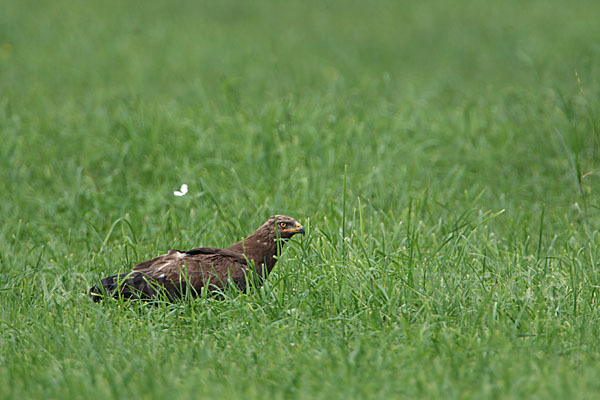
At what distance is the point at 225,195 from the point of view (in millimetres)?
6324

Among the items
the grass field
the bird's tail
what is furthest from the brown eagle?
the grass field

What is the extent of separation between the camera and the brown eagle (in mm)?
4441

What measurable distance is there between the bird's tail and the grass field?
0.09 m

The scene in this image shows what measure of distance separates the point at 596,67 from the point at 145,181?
6.37m

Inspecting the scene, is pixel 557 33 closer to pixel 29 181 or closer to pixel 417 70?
pixel 417 70

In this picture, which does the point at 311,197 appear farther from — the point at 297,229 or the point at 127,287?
the point at 127,287

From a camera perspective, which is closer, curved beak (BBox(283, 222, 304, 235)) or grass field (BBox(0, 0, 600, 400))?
grass field (BBox(0, 0, 600, 400))

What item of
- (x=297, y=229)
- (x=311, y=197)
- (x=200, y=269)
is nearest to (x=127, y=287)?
(x=200, y=269)

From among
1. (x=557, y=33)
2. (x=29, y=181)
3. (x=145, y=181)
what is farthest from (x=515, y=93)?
(x=29, y=181)

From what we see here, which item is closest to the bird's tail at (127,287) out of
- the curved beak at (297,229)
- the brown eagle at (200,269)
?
the brown eagle at (200,269)

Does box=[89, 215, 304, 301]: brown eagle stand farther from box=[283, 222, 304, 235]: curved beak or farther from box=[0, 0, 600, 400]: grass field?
box=[0, 0, 600, 400]: grass field

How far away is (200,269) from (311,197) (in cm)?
191

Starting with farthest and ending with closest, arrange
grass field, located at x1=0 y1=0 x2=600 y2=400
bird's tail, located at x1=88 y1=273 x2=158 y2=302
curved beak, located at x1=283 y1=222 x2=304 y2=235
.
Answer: curved beak, located at x1=283 y1=222 x2=304 y2=235 → bird's tail, located at x1=88 y1=273 x2=158 y2=302 → grass field, located at x1=0 y1=0 x2=600 y2=400

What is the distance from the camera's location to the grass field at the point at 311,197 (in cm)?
371
